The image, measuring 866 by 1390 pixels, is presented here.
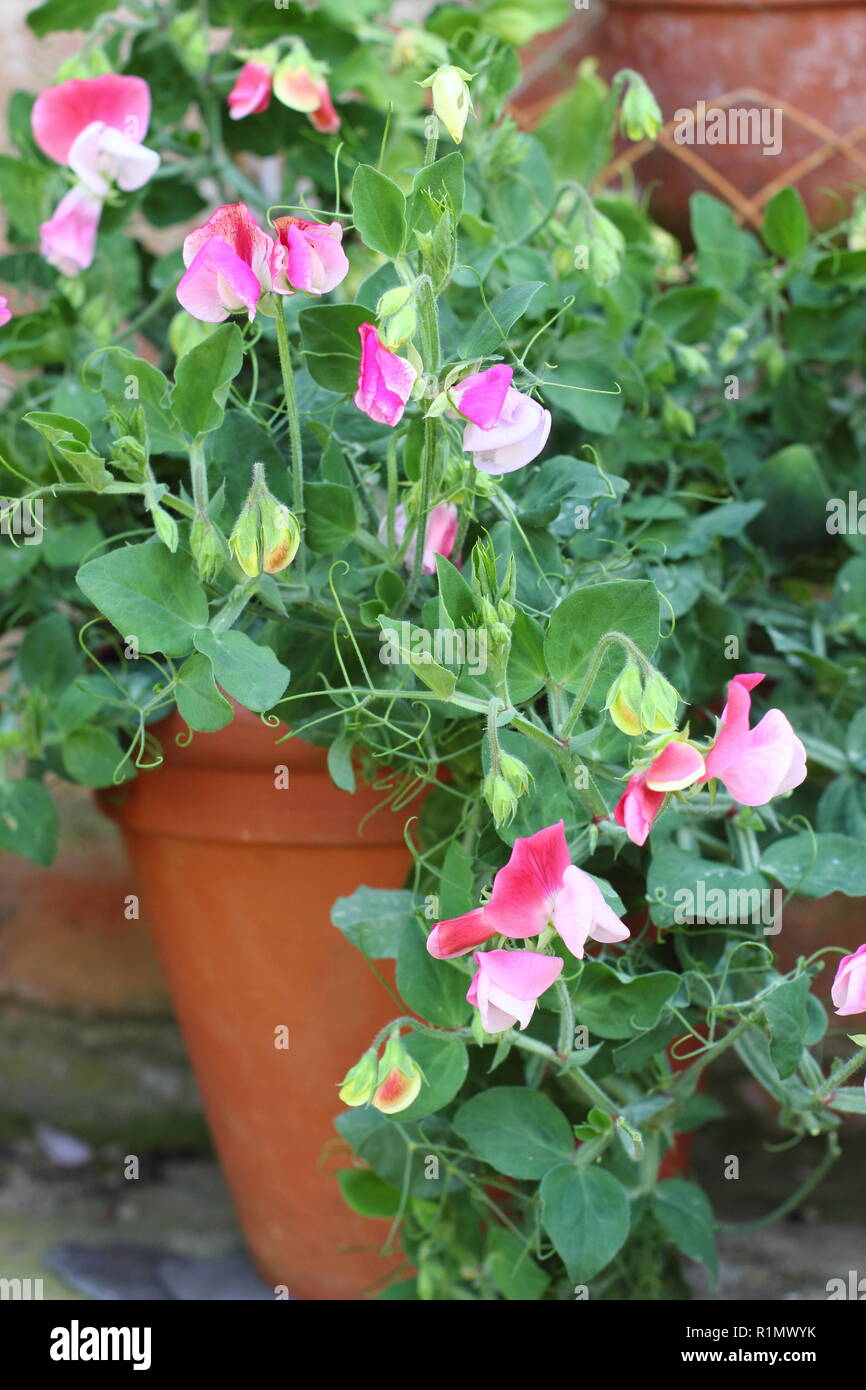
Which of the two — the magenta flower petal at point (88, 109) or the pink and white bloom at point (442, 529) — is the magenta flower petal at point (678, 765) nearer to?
the pink and white bloom at point (442, 529)

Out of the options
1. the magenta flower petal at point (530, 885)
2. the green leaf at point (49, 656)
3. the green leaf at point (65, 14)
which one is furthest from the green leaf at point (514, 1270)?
the green leaf at point (65, 14)

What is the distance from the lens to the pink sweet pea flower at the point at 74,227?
2.82 feet

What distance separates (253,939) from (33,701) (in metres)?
0.22

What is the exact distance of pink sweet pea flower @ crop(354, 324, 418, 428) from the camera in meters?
0.55

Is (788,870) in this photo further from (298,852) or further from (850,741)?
(298,852)

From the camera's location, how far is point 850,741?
84 centimetres

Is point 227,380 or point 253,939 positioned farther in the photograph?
point 253,939

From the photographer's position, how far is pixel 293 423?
0.64 metres

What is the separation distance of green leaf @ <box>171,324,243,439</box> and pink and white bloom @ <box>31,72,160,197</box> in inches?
9.5

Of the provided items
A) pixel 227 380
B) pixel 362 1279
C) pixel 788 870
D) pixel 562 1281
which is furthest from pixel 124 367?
pixel 362 1279

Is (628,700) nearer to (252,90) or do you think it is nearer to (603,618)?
(603,618)

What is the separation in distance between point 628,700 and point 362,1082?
23cm

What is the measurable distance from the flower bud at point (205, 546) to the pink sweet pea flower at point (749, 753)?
23 centimetres

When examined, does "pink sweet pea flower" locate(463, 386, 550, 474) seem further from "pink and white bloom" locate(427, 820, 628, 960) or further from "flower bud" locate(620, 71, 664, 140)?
"flower bud" locate(620, 71, 664, 140)
